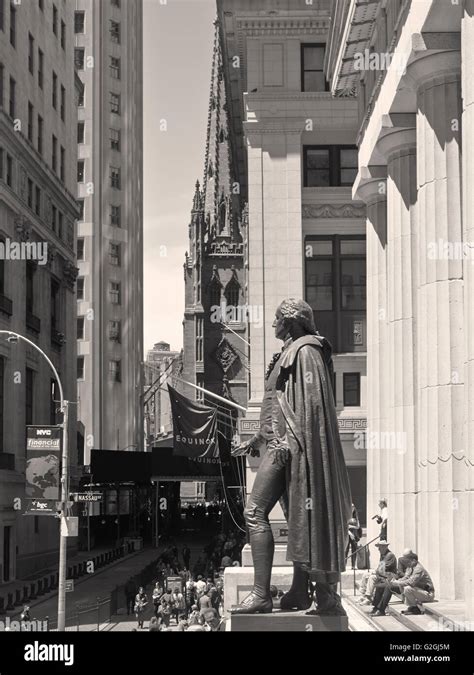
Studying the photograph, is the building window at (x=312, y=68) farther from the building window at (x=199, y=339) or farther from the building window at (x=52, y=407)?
the building window at (x=199, y=339)

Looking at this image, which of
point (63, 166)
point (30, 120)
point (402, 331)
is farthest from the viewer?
point (63, 166)

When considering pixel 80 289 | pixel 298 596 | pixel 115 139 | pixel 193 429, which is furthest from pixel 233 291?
pixel 298 596

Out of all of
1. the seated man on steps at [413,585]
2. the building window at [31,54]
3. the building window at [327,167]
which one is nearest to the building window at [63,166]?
the building window at [31,54]

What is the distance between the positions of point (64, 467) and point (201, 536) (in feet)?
149

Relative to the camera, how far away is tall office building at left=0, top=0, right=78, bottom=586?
49156 mm

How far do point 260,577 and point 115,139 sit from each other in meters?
94.4

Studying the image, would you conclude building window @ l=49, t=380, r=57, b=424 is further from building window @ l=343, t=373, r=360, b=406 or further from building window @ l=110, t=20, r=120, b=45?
building window @ l=110, t=20, r=120, b=45

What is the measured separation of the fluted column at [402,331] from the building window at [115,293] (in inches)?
2841

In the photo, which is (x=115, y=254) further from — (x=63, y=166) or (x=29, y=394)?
(x=29, y=394)

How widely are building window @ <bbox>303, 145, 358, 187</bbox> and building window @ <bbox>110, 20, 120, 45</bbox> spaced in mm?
66042

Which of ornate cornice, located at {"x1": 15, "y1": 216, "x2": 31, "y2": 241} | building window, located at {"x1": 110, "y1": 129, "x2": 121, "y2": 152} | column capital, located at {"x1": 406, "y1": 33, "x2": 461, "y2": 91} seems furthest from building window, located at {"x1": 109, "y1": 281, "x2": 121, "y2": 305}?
column capital, located at {"x1": 406, "y1": 33, "x2": 461, "y2": 91}

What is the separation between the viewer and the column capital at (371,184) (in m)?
28.3

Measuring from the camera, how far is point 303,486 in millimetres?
9594
